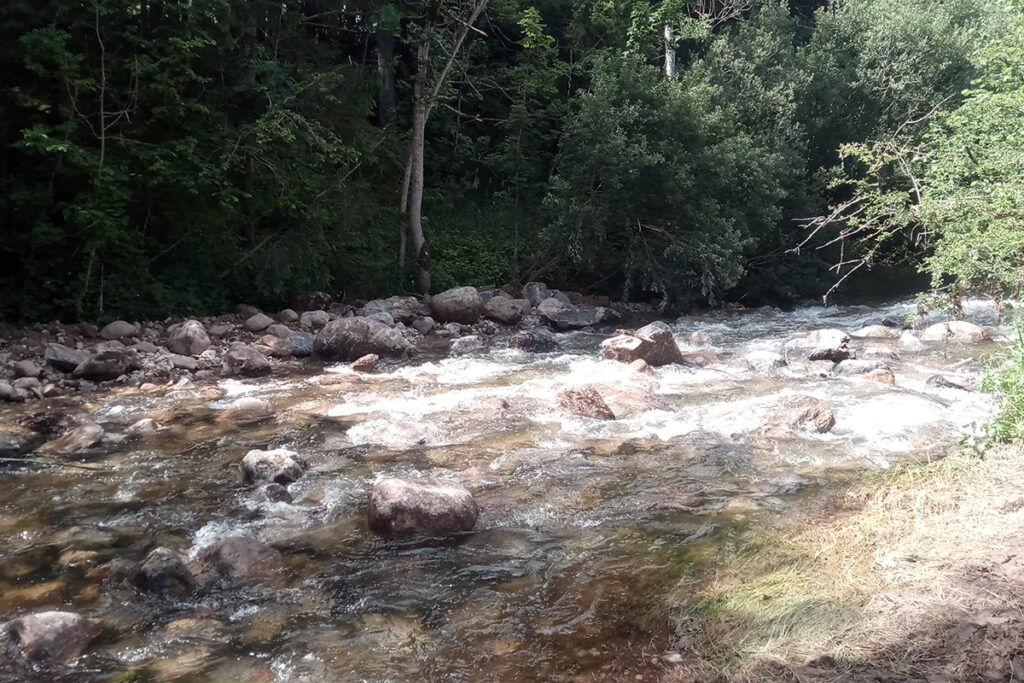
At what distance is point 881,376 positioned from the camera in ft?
32.1

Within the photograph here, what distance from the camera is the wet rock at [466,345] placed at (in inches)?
490

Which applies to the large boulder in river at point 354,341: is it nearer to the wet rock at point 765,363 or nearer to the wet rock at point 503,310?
the wet rock at point 503,310

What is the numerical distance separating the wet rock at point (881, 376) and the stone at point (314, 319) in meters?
8.33

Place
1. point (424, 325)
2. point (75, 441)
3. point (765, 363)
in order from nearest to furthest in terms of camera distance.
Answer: point (75, 441) < point (765, 363) < point (424, 325)

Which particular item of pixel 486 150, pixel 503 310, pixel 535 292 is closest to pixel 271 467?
pixel 503 310

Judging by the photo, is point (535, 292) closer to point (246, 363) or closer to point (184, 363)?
point (246, 363)

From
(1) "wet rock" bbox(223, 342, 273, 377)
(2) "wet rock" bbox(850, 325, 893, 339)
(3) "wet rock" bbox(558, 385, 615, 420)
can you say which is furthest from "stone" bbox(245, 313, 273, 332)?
(2) "wet rock" bbox(850, 325, 893, 339)

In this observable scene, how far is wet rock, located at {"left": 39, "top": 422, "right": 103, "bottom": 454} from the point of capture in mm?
7176

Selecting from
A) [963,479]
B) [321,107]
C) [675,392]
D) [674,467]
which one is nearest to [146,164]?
[321,107]

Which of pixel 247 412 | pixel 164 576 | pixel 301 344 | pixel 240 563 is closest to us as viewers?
pixel 164 576

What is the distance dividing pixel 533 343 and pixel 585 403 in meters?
4.24

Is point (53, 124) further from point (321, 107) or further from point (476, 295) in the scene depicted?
point (476, 295)

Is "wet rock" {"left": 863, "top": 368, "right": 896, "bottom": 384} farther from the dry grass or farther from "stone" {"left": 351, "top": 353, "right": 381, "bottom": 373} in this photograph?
"stone" {"left": 351, "top": 353, "right": 381, "bottom": 373}

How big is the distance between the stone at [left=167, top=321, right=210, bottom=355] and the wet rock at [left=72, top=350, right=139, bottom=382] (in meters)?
0.88
